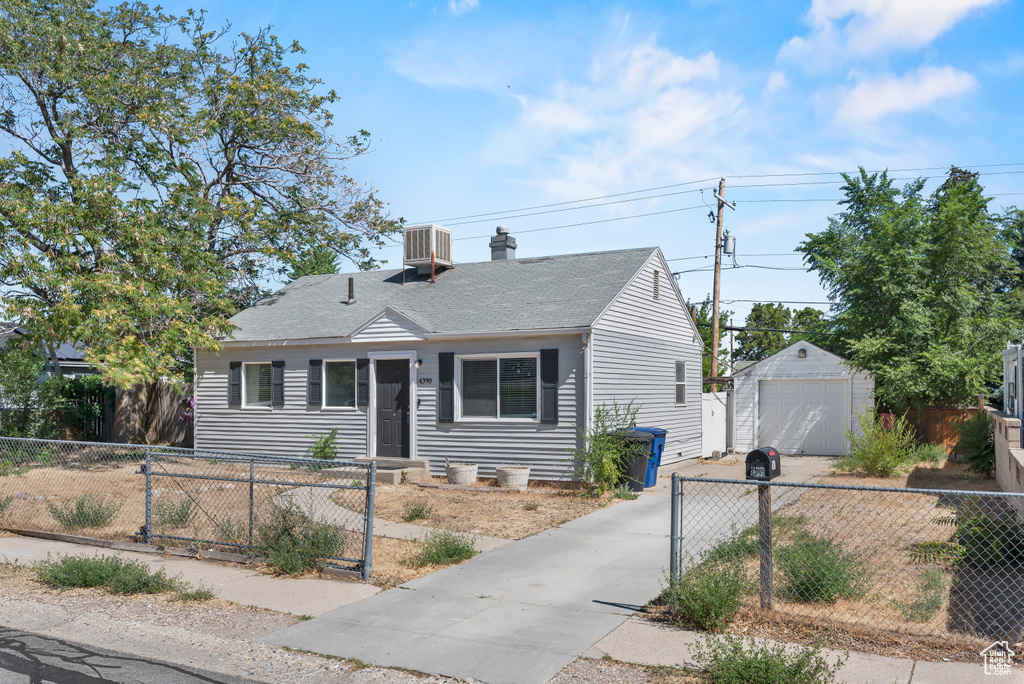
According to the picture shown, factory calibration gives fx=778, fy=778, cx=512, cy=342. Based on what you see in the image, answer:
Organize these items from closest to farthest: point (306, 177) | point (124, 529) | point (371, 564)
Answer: point (371, 564) → point (124, 529) → point (306, 177)

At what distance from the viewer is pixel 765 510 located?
20.9 ft

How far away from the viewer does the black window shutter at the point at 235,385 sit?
18.6 m

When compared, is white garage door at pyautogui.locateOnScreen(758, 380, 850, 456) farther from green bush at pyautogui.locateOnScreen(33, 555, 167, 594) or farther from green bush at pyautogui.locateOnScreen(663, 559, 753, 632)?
green bush at pyautogui.locateOnScreen(33, 555, 167, 594)

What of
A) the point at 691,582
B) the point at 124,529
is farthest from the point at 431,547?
the point at 124,529

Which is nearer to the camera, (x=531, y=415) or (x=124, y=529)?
(x=124, y=529)

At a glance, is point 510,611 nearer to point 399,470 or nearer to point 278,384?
point 399,470

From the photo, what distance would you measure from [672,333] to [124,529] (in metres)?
13.1

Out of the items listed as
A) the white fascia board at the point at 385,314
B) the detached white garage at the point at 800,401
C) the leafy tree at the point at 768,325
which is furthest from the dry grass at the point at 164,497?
the leafy tree at the point at 768,325

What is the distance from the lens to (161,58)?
19.5 meters

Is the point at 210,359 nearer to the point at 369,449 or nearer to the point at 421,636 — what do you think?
the point at 369,449

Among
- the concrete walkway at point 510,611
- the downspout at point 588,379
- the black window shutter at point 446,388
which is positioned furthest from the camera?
the black window shutter at point 446,388

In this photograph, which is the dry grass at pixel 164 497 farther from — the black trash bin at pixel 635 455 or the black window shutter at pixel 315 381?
the black trash bin at pixel 635 455

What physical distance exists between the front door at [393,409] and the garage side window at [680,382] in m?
6.97

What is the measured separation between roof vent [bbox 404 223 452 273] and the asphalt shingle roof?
35 centimetres
